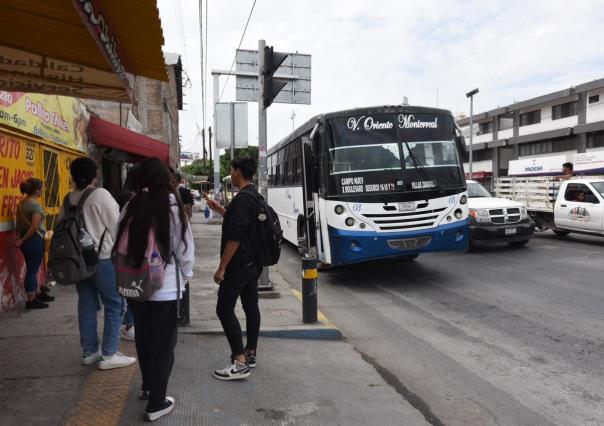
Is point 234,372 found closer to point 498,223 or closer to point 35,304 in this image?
point 35,304

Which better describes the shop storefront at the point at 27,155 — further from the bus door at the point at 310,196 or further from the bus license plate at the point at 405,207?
the bus license plate at the point at 405,207

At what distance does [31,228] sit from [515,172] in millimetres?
30244

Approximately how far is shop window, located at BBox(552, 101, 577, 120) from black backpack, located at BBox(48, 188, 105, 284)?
43576mm

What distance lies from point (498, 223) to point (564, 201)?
11.2 ft

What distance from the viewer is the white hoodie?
3354mm

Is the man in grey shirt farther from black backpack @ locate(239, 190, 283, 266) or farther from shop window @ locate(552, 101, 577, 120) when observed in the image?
shop window @ locate(552, 101, 577, 120)

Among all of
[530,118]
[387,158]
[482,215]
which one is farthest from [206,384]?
[530,118]

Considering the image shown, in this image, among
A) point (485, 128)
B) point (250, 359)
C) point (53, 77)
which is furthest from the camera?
point (485, 128)

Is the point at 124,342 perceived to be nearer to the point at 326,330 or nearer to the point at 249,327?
the point at 249,327

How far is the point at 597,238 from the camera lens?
15156mm

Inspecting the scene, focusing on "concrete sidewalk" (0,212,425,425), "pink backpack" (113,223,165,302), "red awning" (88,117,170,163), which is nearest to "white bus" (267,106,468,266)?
"concrete sidewalk" (0,212,425,425)

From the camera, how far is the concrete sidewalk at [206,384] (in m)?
3.49

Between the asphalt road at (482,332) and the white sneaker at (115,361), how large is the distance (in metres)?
2.26

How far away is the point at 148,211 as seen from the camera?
130 inches
